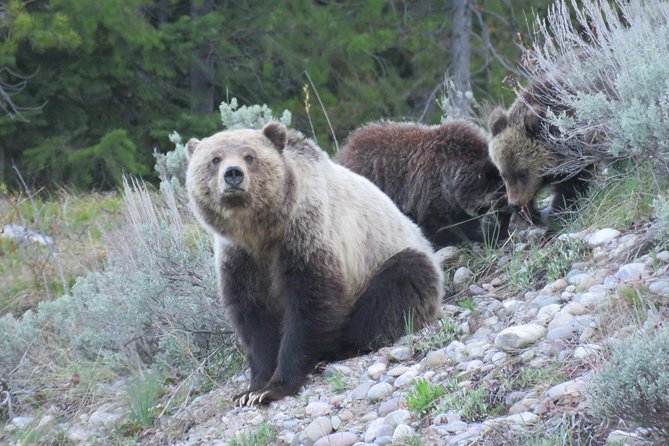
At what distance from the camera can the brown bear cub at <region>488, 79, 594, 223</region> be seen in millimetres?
7238

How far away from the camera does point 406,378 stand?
18.0ft

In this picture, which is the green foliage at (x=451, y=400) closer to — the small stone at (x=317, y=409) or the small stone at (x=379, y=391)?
the small stone at (x=379, y=391)

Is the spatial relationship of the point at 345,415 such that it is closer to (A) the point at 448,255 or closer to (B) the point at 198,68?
(A) the point at 448,255

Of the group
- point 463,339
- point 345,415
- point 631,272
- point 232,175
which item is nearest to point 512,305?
point 463,339

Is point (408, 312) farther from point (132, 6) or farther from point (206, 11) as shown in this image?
point (206, 11)

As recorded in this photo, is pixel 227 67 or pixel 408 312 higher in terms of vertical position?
pixel 227 67

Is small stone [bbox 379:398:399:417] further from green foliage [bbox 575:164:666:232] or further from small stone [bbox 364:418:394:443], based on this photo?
green foliage [bbox 575:164:666:232]

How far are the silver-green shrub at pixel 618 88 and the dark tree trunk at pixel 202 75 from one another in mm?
8563

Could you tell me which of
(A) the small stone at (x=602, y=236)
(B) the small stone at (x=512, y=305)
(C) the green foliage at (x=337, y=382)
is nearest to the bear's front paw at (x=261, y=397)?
(C) the green foliage at (x=337, y=382)

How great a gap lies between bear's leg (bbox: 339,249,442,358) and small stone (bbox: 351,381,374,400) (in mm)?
616

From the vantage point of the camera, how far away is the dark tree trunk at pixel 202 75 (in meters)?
15.6

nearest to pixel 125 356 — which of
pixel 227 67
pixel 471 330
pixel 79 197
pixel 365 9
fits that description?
pixel 471 330

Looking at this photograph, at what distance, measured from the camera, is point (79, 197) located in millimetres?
12102

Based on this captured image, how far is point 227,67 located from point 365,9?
233 centimetres
